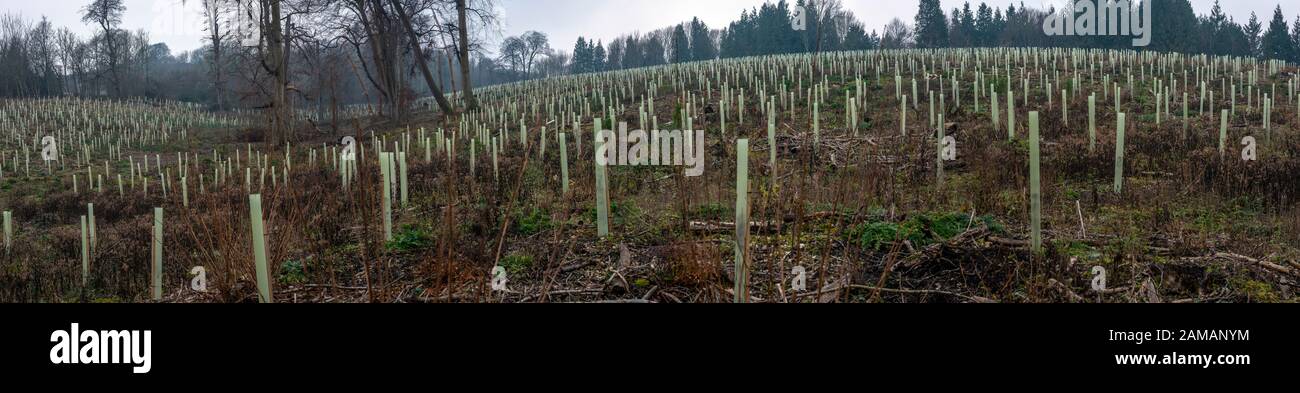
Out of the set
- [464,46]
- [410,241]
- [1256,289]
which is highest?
[464,46]

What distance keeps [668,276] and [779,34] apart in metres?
59.2

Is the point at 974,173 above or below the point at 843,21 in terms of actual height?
below

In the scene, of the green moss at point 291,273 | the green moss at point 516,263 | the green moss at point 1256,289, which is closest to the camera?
the green moss at point 1256,289

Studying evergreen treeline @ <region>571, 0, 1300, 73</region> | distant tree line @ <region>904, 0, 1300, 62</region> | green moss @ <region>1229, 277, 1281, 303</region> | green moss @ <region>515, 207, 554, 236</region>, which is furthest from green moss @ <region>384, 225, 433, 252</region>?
distant tree line @ <region>904, 0, 1300, 62</region>

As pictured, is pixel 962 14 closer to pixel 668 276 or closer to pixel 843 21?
pixel 843 21

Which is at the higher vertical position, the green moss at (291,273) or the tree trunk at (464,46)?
the tree trunk at (464,46)

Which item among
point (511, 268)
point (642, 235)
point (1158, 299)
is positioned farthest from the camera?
point (642, 235)

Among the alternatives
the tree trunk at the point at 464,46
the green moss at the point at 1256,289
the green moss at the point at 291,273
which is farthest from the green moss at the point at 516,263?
the tree trunk at the point at 464,46

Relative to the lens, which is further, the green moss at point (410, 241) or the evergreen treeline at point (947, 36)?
the evergreen treeline at point (947, 36)

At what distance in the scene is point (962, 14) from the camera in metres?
60.5

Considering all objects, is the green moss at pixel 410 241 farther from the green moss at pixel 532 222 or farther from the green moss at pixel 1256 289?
the green moss at pixel 1256 289

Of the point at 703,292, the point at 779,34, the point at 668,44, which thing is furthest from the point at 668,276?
the point at 668,44

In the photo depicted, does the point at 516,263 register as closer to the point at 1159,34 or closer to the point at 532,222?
the point at 532,222

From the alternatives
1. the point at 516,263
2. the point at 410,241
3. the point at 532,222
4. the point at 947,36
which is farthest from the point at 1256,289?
the point at 947,36
